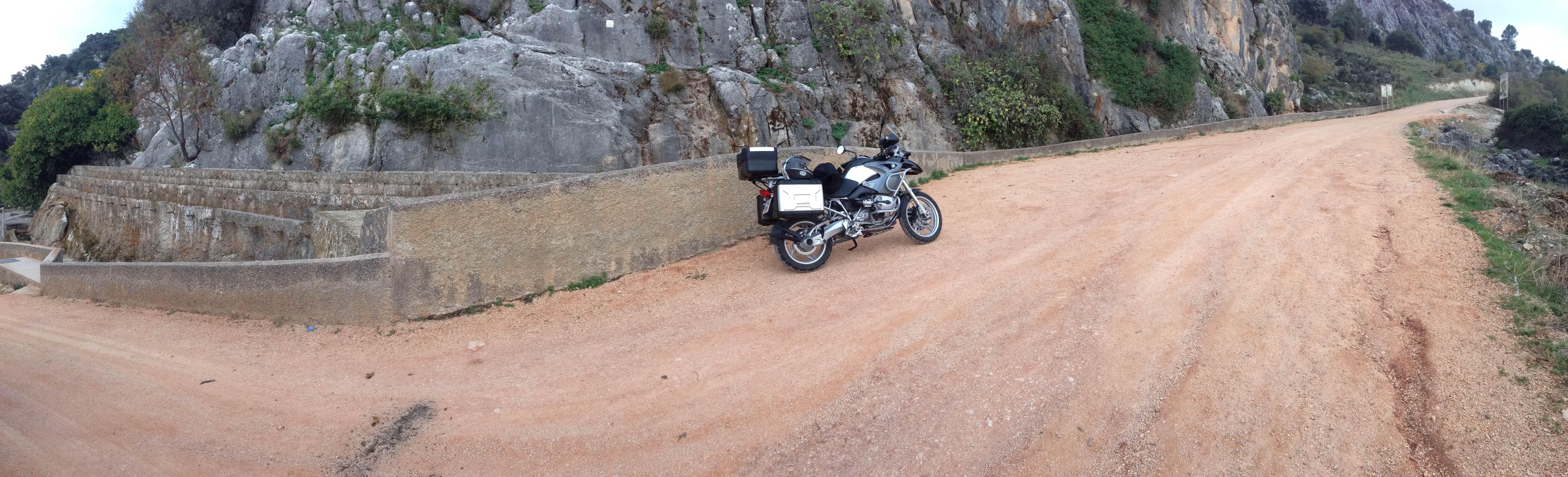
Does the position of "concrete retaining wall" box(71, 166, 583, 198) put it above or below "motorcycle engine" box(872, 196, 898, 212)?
above

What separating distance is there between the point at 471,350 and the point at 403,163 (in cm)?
1255

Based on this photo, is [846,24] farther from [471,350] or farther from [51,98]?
[51,98]

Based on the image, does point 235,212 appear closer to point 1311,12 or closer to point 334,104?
point 334,104

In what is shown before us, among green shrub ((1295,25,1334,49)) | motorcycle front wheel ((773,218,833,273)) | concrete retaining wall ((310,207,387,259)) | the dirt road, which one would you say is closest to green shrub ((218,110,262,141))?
concrete retaining wall ((310,207,387,259))

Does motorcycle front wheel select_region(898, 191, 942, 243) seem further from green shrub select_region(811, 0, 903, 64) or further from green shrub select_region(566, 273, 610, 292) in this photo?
green shrub select_region(811, 0, 903, 64)

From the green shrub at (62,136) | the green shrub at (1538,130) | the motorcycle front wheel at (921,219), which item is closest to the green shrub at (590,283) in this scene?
the motorcycle front wheel at (921,219)

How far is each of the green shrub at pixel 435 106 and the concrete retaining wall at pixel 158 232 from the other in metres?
4.58

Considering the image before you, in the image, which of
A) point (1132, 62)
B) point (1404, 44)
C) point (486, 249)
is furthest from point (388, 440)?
point (1404, 44)

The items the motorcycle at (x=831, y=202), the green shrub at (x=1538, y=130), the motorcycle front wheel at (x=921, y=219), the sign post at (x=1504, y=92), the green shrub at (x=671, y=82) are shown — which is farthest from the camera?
the sign post at (x=1504, y=92)

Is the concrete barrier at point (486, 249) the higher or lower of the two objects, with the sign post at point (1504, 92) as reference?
lower

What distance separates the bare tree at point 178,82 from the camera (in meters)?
19.5

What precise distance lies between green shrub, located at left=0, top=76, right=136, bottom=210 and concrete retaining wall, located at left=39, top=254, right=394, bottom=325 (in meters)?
19.0

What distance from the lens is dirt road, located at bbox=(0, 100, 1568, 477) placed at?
3561 mm

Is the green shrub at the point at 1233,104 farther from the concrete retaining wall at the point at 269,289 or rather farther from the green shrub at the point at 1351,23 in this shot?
the green shrub at the point at 1351,23
